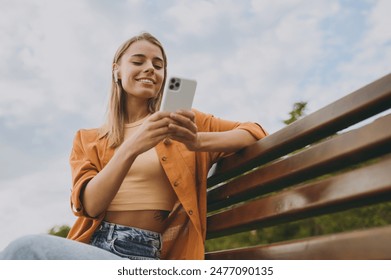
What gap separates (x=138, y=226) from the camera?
2.62m

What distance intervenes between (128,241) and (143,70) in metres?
1.08

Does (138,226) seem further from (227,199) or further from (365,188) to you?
(365,188)

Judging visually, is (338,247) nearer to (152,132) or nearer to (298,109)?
(152,132)

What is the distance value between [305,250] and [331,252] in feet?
0.55

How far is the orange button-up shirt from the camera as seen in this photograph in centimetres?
261

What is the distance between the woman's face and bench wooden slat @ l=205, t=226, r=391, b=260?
4.49ft

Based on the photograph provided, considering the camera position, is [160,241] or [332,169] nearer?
[332,169]

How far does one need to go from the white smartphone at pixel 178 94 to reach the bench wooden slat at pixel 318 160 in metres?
0.51

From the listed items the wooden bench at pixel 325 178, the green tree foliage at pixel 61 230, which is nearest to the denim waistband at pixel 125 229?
the wooden bench at pixel 325 178

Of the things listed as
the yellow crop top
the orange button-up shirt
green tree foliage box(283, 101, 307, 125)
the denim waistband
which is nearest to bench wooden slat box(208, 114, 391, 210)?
the orange button-up shirt

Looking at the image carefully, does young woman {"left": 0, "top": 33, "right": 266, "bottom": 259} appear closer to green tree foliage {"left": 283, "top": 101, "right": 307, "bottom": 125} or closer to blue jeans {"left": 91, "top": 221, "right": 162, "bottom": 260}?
blue jeans {"left": 91, "top": 221, "right": 162, "bottom": 260}

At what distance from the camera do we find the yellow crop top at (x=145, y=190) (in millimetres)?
2668
